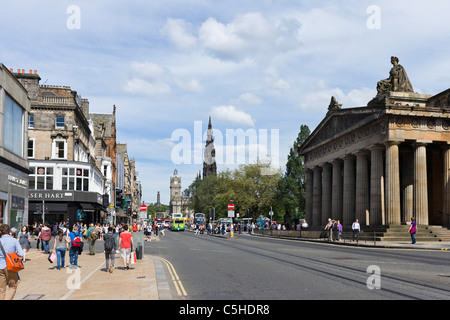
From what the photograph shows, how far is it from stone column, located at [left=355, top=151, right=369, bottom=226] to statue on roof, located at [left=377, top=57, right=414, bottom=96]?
29.4ft

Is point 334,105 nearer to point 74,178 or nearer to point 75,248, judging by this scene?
point 74,178

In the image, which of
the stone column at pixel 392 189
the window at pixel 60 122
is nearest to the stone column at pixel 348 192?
Result: the stone column at pixel 392 189

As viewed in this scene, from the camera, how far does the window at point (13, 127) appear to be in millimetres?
25781

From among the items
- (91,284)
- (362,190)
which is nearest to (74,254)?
(91,284)

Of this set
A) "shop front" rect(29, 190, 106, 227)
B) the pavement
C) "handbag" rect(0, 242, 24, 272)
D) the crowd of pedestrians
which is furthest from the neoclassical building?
"handbag" rect(0, 242, 24, 272)

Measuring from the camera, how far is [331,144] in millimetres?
60000

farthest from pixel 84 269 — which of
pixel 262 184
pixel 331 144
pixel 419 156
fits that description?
pixel 262 184

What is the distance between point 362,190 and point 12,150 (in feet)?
112

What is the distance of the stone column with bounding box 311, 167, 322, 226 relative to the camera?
218ft

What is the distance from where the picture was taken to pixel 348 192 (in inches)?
2124

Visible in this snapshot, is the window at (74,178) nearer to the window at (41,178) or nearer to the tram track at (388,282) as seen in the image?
the window at (41,178)
